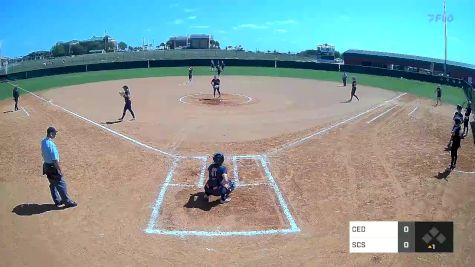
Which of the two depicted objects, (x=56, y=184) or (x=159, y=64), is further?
(x=159, y=64)

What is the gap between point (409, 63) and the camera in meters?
64.1

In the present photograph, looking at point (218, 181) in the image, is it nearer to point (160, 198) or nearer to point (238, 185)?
point (238, 185)

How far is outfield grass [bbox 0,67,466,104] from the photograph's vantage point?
3794 centimetres

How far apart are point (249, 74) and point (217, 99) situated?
71.3 ft

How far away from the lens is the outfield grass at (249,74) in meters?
37.9

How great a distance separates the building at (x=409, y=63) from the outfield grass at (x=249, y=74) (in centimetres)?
1173

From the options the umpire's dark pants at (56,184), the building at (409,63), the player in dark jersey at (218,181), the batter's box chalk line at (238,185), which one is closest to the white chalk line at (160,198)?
the batter's box chalk line at (238,185)

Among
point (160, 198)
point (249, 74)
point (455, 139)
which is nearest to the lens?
point (160, 198)

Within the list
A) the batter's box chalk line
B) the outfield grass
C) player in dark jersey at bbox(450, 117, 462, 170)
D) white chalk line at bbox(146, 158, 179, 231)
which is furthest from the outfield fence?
white chalk line at bbox(146, 158, 179, 231)

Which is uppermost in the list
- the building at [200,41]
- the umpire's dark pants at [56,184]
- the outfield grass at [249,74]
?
the building at [200,41]

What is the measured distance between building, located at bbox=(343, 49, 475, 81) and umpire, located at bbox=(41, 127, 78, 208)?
170 feet
